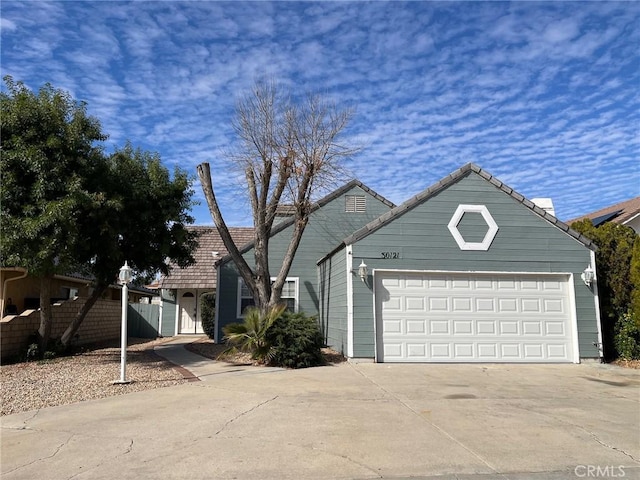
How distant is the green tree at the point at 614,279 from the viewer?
44.2ft

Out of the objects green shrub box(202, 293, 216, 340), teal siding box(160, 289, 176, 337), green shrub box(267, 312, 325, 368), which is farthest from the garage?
teal siding box(160, 289, 176, 337)

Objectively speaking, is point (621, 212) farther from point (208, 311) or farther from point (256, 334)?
point (208, 311)

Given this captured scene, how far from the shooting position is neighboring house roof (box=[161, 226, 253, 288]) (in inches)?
872

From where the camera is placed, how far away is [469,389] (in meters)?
9.46

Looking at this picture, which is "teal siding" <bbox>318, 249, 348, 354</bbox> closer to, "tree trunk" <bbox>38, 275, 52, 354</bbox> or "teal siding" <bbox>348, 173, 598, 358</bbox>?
"teal siding" <bbox>348, 173, 598, 358</bbox>

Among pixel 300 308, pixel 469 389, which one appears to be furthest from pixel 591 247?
pixel 300 308

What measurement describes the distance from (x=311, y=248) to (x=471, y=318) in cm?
724

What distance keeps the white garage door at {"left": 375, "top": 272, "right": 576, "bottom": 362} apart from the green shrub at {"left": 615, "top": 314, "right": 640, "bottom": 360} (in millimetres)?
1477

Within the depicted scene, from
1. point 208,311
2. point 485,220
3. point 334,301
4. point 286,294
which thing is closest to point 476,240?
point 485,220

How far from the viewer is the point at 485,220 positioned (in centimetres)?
1379

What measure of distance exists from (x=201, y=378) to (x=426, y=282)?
631cm

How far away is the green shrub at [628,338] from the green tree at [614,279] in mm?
27

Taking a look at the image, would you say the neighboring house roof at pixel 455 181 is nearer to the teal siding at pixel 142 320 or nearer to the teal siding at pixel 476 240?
the teal siding at pixel 476 240

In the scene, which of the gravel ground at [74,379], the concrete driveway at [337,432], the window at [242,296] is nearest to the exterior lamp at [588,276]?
the concrete driveway at [337,432]
